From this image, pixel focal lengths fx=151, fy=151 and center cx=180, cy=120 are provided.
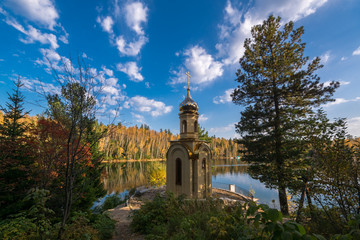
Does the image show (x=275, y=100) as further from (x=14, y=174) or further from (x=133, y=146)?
(x=133, y=146)

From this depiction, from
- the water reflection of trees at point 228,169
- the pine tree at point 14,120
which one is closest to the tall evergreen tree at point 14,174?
the pine tree at point 14,120

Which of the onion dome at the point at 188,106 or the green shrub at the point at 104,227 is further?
the onion dome at the point at 188,106

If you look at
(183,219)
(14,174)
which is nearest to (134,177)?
(14,174)

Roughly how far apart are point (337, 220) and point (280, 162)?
19.5 feet

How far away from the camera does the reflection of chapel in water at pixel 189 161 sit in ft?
35.6

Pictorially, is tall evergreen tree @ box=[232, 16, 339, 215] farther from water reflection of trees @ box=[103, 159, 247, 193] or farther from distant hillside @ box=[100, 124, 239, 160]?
distant hillside @ box=[100, 124, 239, 160]

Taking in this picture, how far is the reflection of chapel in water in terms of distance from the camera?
1084cm

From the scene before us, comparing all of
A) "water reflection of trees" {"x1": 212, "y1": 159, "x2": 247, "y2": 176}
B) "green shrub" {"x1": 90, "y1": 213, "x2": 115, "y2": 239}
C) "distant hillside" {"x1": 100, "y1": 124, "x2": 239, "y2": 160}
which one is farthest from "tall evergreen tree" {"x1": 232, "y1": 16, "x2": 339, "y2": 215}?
"distant hillside" {"x1": 100, "y1": 124, "x2": 239, "y2": 160}

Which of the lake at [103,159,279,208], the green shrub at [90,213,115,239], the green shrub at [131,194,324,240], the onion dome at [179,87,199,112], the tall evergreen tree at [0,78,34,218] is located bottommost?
the lake at [103,159,279,208]

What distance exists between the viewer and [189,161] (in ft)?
35.5

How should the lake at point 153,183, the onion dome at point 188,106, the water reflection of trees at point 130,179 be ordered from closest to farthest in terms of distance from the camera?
the onion dome at point 188,106
the lake at point 153,183
the water reflection of trees at point 130,179

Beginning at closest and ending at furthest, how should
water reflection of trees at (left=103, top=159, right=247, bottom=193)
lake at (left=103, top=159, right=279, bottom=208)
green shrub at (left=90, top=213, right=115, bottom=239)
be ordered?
green shrub at (left=90, top=213, right=115, bottom=239)
lake at (left=103, top=159, right=279, bottom=208)
water reflection of trees at (left=103, top=159, right=247, bottom=193)

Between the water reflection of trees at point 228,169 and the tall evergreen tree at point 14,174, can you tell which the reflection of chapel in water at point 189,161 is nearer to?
the tall evergreen tree at point 14,174

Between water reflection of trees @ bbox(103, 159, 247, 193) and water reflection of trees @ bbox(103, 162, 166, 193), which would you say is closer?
water reflection of trees @ bbox(103, 159, 247, 193)
